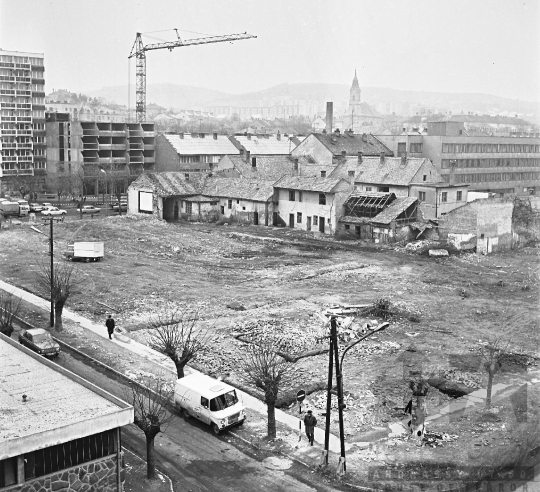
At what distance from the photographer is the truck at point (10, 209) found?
68688mm

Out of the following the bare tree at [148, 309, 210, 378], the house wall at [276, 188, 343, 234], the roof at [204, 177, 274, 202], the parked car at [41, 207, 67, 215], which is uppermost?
the roof at [204, 177, 274, 202]

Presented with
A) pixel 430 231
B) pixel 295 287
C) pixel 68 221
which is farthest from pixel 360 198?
pixel 68 221

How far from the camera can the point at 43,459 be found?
13945 millimetres

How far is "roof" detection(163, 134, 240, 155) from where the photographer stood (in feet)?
309

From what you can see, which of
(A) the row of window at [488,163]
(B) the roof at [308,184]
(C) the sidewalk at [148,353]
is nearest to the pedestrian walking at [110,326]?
(C) the sidewalk at [148,353]

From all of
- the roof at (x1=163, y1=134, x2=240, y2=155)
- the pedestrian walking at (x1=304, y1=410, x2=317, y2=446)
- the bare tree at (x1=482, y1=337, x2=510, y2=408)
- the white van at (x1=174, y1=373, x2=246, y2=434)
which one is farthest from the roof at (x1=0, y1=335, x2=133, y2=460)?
the roof at (x1=163, y1=134, x2=240, y2=155)

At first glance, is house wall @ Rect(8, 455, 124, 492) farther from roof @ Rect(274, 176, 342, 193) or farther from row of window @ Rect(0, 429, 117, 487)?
roof @ Rect(274, 176, 342, 193)

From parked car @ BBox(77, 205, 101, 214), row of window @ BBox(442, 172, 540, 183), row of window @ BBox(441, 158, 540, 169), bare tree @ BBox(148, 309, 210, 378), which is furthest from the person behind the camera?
row of window @ BBox(442, 172, 540, 183)

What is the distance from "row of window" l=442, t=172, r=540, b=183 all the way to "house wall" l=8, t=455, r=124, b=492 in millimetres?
71410

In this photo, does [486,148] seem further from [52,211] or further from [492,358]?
[492,358]

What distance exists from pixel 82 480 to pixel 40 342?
46.1 feet

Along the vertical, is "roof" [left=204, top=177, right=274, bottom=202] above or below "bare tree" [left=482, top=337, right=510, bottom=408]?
above

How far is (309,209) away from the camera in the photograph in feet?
204

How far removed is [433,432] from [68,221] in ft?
166
